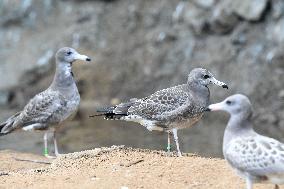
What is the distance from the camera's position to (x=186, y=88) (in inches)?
414

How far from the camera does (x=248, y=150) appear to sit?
749 cm

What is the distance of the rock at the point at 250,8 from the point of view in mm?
18884

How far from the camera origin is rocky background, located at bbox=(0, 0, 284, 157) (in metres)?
17.5

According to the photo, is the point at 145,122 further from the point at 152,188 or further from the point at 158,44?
the point at 158,44

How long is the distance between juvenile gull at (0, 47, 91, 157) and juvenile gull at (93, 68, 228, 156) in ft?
4.07

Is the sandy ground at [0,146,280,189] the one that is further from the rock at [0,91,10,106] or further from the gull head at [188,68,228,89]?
the rock at [0,91,10,106]

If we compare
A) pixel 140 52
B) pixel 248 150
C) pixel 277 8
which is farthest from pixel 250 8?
pixel 248 150

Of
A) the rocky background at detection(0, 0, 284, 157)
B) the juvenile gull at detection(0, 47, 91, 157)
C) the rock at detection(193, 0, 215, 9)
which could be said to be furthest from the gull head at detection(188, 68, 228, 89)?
the rock at detection(193, 0, 215, 9)

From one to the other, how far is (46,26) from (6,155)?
10.3 meters

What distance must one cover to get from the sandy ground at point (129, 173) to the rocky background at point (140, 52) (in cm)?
641

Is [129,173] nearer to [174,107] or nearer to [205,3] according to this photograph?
[174,107]

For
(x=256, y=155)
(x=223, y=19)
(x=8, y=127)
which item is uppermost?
(x=223, y=19)

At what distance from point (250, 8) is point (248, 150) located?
39.3 ft

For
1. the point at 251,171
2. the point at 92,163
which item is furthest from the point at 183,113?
the point at 251,171
